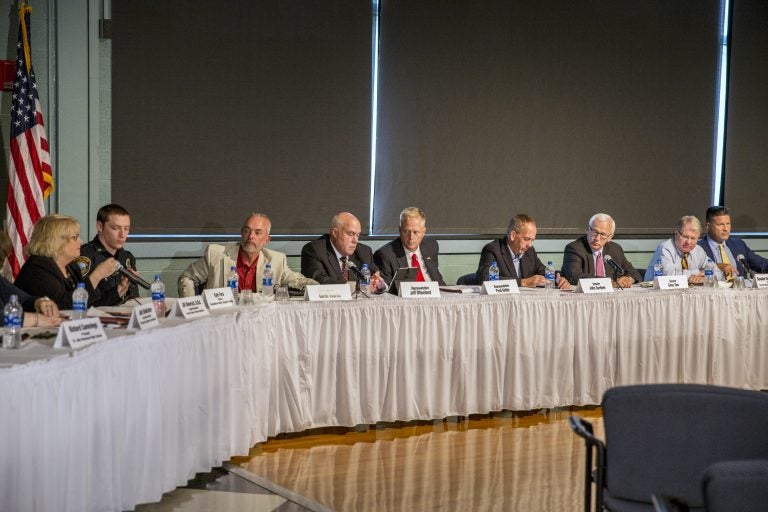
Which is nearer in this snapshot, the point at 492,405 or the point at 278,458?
the point at 278,458

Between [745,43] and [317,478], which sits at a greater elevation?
[745,43]

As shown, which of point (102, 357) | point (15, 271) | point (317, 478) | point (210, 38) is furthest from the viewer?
point (210, 38)

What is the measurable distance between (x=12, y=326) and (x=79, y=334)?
9.1 inches

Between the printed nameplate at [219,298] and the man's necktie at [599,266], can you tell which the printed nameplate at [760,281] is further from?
the printed nameplate at [219,298]

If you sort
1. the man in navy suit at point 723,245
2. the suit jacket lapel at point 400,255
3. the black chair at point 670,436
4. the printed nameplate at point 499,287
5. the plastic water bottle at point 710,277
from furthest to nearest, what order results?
the man in navy suit at point 723,245 → the suit jacket lapel at point 400,255 → the plastic water bottle at point 710,277 → the printed nameplate at point 499,287 → the black chair at point 670,436

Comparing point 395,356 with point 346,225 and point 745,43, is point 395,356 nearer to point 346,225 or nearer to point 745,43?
point 346,225

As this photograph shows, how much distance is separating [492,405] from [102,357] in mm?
2459

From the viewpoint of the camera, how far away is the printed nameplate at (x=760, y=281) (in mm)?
5410

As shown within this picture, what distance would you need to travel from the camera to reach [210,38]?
6027 millimetres

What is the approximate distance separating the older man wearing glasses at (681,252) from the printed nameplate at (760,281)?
453 millimetres

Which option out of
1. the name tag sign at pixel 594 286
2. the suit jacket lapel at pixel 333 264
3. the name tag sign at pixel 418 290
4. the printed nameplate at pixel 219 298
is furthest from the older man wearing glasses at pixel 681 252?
the printed nameplate at pixel 219 298

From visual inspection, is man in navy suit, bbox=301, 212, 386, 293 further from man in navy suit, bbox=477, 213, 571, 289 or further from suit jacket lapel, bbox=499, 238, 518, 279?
suit jacket lapel, bbox=499, 238, 518, 279

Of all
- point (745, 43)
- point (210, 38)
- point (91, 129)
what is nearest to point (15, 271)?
point (91, 129)

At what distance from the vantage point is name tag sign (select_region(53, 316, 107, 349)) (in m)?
2.85
